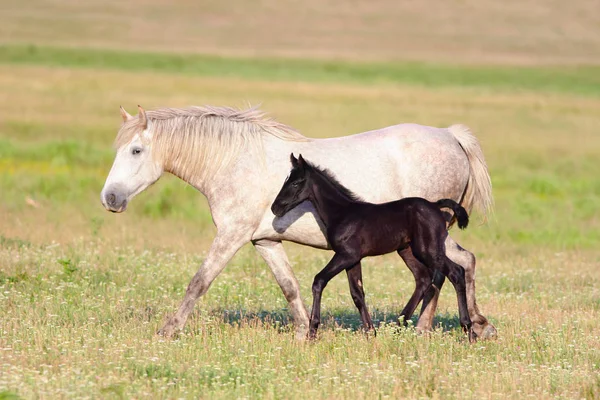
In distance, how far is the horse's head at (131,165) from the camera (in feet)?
28.3

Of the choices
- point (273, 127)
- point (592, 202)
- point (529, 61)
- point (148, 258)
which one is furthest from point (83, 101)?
point (529, 61)

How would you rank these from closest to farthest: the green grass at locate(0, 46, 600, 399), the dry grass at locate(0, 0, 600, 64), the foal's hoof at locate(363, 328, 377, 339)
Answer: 1. the green grass at locate(0, 46, 600, 399)
2. the foal's hoof at locate(363, 328, 377, 339)
3. the dry grass at locate(0, 0, 600, 64)

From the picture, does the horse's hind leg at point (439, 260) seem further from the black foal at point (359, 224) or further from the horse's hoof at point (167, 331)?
the horse's hoof at point (167, 331)

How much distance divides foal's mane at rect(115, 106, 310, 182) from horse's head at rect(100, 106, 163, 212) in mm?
13

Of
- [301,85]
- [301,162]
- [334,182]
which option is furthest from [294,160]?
[301,85]

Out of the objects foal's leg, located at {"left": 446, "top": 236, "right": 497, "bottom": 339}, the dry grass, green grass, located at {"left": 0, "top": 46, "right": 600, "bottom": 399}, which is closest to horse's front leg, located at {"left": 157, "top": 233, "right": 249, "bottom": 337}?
green grass, located at {"left": 0, "top": 46, "right": 600, "bottom": 399}

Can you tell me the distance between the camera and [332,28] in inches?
4082

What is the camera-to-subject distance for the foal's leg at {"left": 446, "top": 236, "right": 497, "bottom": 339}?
874 cm

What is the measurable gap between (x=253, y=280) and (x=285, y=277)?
117 inches

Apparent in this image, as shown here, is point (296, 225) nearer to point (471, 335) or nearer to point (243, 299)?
point (471, 335)

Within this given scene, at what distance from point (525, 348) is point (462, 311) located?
2.05 feet

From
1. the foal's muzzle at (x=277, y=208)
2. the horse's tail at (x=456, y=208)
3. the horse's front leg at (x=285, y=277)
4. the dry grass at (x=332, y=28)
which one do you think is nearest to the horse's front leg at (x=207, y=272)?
the horse's front leg at (x=285, y=277)

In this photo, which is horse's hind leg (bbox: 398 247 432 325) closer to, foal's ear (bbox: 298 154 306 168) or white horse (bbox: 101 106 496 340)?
white horse (bbox: 101 106 496 340)

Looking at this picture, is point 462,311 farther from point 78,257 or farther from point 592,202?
point 592,202
